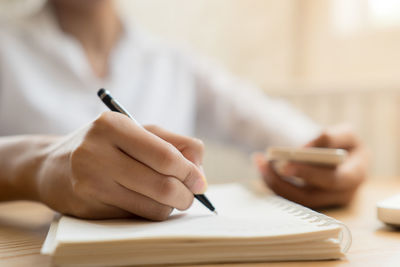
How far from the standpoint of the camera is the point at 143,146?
398 millimetres

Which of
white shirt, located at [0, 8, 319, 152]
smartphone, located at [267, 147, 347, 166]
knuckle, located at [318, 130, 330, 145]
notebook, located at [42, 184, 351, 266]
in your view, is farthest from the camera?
white shirt, located at [0, 8, 319, 152]

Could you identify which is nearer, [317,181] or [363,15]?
[317,181]

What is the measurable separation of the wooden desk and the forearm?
37mm

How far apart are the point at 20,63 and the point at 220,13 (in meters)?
0.99

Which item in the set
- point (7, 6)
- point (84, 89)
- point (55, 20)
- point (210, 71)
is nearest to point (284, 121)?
point (210, 71)

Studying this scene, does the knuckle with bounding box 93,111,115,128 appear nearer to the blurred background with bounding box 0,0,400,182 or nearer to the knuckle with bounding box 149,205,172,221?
the knuckle with bounding box 149,205,172,221

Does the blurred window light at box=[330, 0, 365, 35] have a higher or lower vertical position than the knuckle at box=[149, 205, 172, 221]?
lower

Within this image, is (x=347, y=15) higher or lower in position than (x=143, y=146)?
lower

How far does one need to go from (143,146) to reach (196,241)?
0.32 feet

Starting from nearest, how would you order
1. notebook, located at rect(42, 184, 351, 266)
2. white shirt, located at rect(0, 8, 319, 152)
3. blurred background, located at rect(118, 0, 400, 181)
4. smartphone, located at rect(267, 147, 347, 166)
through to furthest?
notebook, located at rect(42, 184, 351, 266), smartphone, located at rect(267, 147, 347, 166), white shirt, located at rect(0, 8, 319, 152), blurred background, located at rect(118, 0, 400, 181)

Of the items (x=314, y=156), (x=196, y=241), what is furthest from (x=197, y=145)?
(x=314, y=156)

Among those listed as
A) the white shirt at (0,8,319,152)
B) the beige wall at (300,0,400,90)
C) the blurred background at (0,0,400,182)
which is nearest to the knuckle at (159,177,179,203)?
the white shirt at (0,8,319,152)

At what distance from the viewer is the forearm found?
1.70 ft

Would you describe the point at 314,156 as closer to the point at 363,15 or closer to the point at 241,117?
the point at 241,117
